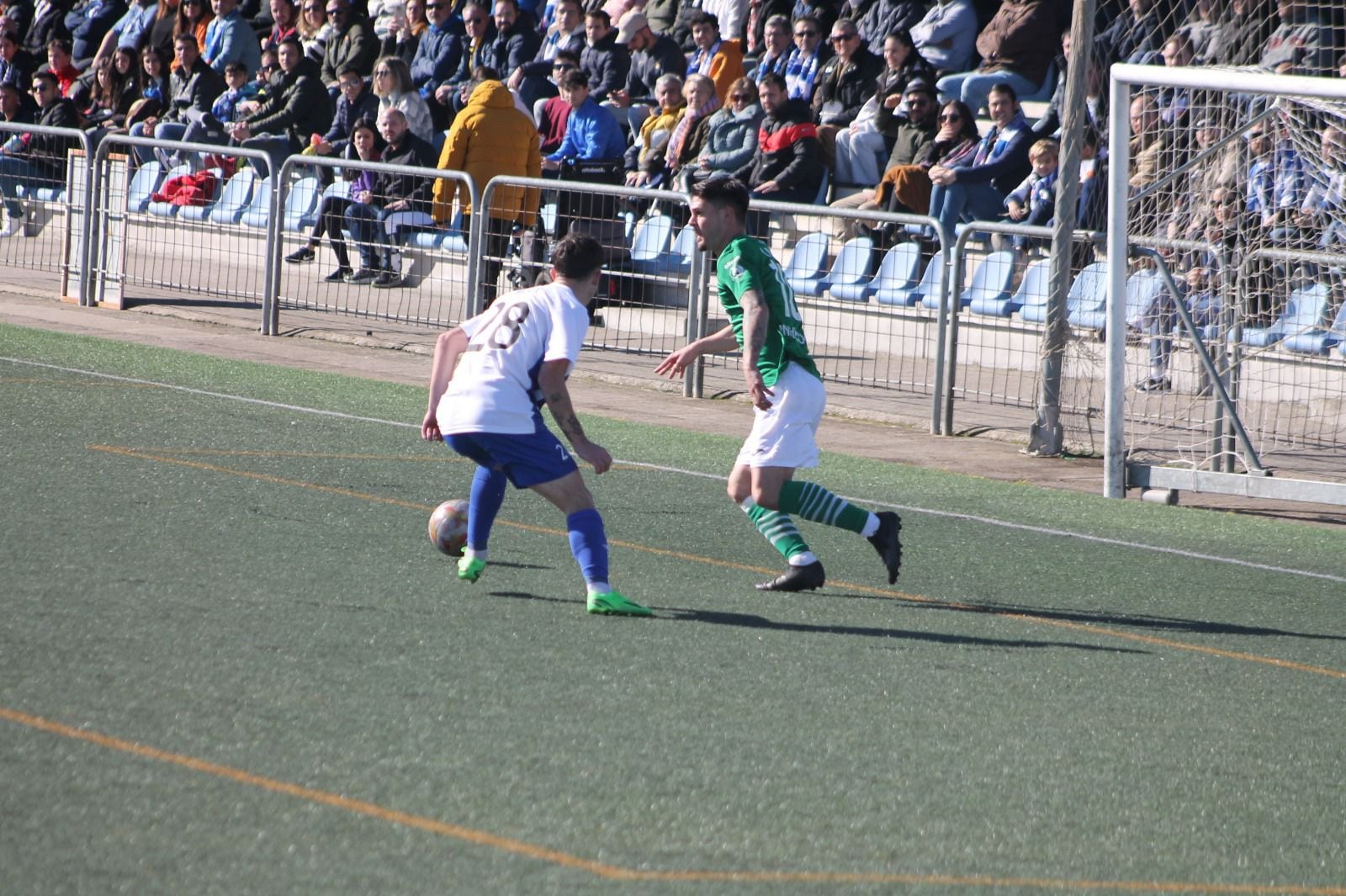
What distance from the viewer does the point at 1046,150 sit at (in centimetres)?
1352

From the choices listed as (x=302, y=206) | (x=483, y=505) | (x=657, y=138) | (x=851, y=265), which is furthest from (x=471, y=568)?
(x=657, y=138)

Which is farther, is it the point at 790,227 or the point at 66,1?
the point at 66,1

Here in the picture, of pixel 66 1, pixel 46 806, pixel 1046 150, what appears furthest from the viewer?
pixel 66 1

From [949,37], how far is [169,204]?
7624 millimetres

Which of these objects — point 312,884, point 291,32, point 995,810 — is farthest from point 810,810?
point 291,32

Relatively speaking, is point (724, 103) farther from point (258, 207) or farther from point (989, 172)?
point (258, 207)

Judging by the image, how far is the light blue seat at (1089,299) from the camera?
1166cm

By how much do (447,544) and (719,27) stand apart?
13247 millimetres

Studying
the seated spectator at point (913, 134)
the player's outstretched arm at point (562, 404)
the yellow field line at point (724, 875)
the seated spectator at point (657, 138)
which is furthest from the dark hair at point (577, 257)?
the seated spectator at point (657, 138)

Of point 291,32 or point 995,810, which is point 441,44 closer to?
point 291,32

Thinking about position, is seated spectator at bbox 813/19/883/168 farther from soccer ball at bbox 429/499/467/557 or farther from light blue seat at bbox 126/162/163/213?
soccer ball at bbox 429/499/467/557

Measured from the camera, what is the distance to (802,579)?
282 inches

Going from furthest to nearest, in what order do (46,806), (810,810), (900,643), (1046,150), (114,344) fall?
(114,344) < (1046,150) < (900,643) < (810,810) < (46,806)

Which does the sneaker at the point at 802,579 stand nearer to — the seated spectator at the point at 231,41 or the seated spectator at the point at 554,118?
the seated spectator at the point at 554,118
